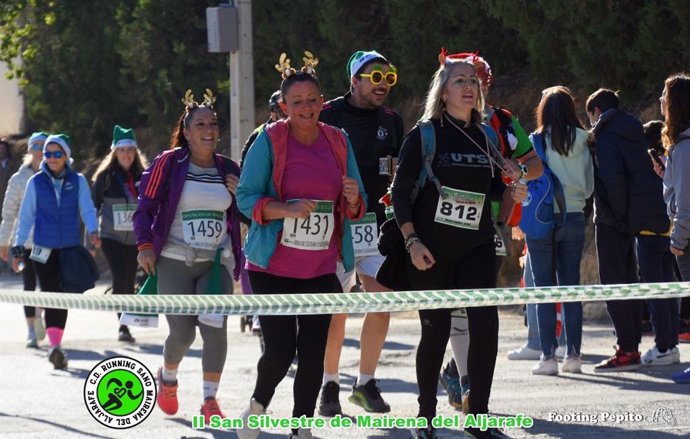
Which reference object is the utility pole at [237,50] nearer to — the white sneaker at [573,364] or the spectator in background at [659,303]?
the spectator in background at [659,303]

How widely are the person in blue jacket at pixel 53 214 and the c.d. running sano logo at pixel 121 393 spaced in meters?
3.13

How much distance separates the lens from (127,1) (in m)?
25.2

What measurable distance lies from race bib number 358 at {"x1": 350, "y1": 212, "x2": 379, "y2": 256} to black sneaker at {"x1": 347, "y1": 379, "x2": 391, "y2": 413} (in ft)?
2.58

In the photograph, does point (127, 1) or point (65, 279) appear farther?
point (127, 1)

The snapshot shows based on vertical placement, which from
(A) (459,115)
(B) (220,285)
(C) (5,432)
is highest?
(A) (459,115)

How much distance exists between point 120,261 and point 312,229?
22.7 feet

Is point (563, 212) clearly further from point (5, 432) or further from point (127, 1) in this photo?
point (127, 1)

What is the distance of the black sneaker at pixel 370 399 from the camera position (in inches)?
343

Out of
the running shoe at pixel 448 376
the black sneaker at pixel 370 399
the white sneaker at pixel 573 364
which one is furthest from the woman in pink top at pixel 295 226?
the white sneaker at pixel 573 364

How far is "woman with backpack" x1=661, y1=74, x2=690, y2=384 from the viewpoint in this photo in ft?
30.4

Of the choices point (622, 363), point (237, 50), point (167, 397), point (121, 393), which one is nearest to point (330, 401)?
point (167, 397)

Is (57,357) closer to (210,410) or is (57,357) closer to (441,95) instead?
(210,410)

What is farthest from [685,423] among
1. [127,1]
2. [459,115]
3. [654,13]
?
[127,1]

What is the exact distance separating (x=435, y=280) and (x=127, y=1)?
18.8m
